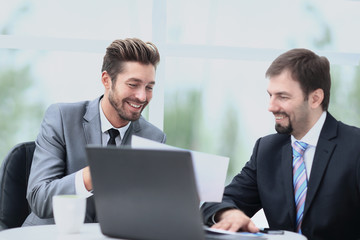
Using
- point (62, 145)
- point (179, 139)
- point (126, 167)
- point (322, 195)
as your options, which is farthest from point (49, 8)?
point (126, 167)

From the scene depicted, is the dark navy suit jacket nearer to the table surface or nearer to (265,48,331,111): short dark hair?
(265,48,331,111): short dark hair

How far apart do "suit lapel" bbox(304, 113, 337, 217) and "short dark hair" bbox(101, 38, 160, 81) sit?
97cm

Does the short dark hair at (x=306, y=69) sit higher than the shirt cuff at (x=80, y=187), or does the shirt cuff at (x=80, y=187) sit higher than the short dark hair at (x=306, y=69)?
the short dark hair at (x=306, y=69)

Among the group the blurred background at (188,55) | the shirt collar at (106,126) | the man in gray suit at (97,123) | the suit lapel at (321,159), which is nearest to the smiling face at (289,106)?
the suit lapel at (321,159)

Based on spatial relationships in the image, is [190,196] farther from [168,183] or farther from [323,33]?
[323,33]

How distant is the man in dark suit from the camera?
7.76 ft

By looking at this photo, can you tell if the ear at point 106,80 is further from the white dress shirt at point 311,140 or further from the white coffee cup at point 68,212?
the white coffee cup at point 68,212

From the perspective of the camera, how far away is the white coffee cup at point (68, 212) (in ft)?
5.82

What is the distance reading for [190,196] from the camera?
4.82 ft

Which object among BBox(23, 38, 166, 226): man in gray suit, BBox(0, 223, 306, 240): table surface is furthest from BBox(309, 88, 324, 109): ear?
BBox(0, 223, 306, 240): table surface

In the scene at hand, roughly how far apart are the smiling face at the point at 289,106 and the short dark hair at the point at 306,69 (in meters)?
0.02

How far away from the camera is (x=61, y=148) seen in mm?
2670

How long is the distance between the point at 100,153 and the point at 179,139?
112 inches

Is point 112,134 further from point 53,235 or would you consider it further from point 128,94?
point 53,235
